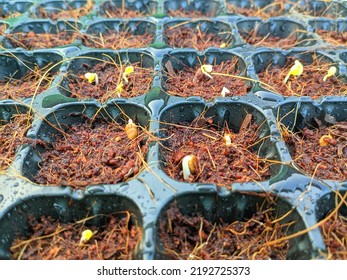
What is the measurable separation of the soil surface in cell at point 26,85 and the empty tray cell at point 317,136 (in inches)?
44.9

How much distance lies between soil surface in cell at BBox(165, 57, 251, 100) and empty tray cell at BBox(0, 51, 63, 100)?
2.04 ft

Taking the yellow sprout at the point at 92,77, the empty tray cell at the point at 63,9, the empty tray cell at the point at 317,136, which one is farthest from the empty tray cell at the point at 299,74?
the empty tray cell at the point at 63,9

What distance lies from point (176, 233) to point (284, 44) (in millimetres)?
1512

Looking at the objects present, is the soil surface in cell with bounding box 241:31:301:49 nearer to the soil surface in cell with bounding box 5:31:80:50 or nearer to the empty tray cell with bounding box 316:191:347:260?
the soil surface in cell with bounding box 5:31:80:50

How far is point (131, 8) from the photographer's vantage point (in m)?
2.57

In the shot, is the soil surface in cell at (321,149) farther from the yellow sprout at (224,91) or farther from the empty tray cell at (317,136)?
the yellow sprout at (224,91)

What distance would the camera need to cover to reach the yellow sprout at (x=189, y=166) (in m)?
1.24

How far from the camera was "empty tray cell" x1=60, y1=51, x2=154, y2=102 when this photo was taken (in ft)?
5.47

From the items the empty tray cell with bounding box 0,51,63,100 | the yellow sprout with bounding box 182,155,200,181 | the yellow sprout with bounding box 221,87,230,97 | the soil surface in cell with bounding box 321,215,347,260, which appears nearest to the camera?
the soil surface in cell with bounding box 321,215,347,260

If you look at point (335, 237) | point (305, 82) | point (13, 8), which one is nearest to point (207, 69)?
point (305, 82)

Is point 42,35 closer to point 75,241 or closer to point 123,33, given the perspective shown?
point 123,33

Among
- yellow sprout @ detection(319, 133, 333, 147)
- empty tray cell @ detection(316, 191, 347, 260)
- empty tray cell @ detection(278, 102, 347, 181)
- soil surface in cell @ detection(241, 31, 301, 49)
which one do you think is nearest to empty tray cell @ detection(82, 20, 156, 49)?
soil surface in cell @ detection(241, 31, 301, 49)
